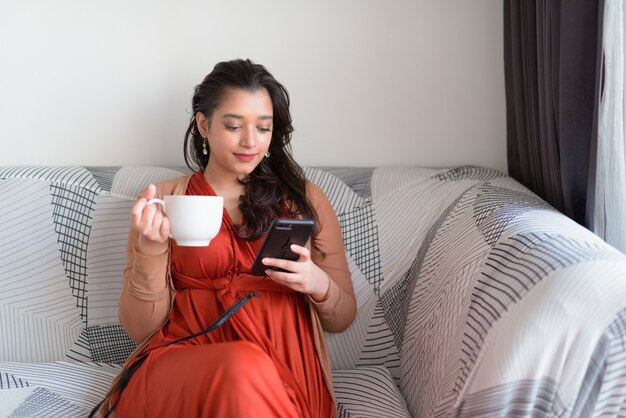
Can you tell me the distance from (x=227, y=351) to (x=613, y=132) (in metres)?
0.94

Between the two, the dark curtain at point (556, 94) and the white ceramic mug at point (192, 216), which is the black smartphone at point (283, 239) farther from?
the dark curtain at point (556, 94)

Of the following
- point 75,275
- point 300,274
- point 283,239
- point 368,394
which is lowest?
point 368,394

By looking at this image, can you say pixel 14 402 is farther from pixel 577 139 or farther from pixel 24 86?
pixel 577 139

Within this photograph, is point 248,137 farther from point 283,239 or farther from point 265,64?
point 265,64

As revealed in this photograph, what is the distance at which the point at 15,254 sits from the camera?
1.83m

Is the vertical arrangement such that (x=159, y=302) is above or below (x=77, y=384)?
above

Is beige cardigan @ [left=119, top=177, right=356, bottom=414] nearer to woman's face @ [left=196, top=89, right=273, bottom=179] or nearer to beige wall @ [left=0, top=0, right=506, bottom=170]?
woman's face @ [left=196, top=89, right=273, bottom=179]

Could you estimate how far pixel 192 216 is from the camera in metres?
1.27

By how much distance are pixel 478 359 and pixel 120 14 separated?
150 cm

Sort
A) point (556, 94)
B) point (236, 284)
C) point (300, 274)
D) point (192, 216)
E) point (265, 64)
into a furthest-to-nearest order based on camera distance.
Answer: point (265, 64) → point (556, 94) → point (236, 284) → point (300, 274) → point (192, 216)

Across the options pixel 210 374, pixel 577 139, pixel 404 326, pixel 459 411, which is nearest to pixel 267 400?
pixel 210 374

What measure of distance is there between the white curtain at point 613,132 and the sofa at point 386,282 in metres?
0.10

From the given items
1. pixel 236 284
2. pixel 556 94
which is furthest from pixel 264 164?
pixel 556 94

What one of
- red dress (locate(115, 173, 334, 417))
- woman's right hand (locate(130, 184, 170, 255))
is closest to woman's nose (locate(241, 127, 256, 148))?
red dress (locate(115, 173, 334, 417))
